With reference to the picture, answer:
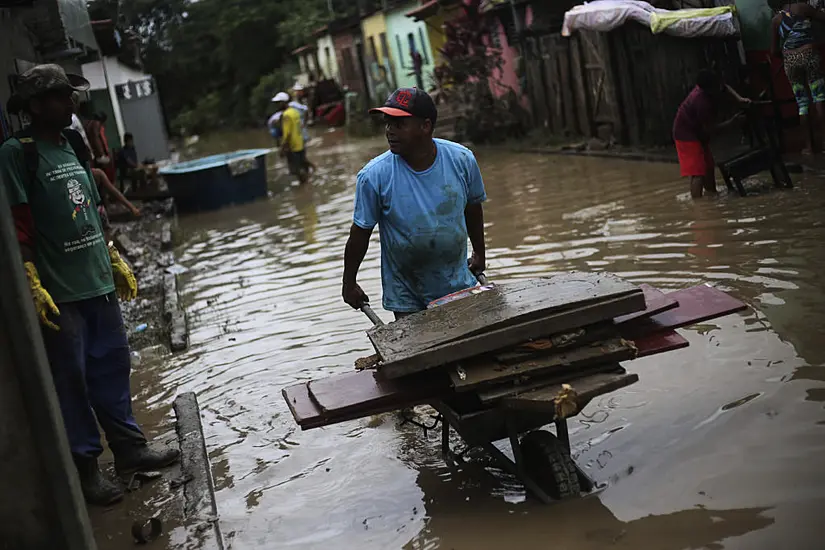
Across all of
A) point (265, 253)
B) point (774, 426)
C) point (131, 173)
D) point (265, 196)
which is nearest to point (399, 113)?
point (774, 426)

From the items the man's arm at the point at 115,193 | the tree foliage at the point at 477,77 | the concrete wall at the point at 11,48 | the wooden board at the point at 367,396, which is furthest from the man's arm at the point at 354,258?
the tree foliage at the point at 477,77

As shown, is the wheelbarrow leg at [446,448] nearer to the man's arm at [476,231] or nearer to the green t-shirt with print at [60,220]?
the man's arm at [476,231]

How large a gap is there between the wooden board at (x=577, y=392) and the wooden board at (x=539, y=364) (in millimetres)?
75

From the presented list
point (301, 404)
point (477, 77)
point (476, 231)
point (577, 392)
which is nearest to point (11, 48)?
point (476, 231)

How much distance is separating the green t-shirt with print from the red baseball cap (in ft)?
5.04

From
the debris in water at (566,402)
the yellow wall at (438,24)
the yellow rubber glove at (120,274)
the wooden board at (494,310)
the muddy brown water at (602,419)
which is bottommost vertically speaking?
the muddy brown water at (602,419)

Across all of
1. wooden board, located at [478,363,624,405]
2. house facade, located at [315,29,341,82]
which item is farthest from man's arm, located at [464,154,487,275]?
house facade, located at [315,29,341,82]

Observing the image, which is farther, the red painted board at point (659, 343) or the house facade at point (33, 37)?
the house facade at point (33, 37)

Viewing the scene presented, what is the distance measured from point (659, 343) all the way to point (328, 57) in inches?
1718

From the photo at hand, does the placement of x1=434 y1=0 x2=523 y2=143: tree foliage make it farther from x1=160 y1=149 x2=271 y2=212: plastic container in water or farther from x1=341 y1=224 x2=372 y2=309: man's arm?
x1=341 y1=224 x2=372 y2=309: man's arm

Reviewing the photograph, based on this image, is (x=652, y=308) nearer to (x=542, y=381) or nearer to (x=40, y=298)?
(x=542, y=381)

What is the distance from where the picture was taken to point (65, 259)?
4.80m

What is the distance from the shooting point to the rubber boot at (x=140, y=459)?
5289 millimetres

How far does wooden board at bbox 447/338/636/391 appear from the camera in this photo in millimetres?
3934
